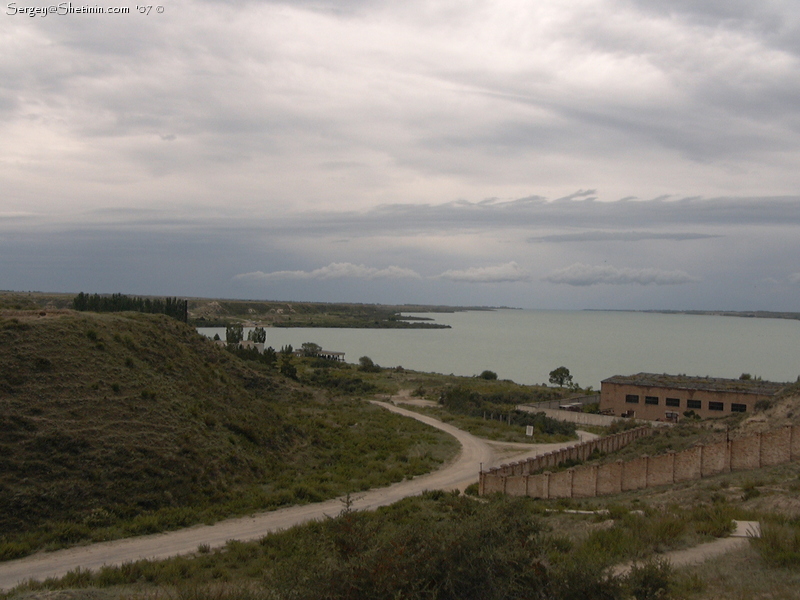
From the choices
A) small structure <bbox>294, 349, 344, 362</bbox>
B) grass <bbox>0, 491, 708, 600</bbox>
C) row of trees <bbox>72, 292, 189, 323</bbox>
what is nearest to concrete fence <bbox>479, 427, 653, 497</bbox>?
grass <bbox>0, 491, 708, 600</bbox>

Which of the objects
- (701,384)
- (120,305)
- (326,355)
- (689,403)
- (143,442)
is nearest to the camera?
(143,442)

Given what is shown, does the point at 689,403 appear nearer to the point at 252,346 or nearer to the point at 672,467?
the point at 672,467

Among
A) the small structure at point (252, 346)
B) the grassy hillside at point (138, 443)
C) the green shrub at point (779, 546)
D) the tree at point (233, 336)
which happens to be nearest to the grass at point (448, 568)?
the green shrub at point (779, 546)

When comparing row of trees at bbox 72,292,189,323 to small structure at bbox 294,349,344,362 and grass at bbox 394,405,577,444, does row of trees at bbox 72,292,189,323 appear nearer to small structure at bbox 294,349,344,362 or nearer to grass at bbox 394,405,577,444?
small structure at bbox 294,349,344,362

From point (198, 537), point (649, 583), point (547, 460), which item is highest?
point (649, 583)

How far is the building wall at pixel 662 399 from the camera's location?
147ft

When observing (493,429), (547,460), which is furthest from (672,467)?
(493,429)

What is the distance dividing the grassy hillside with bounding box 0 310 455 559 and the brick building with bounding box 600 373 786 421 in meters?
21.5

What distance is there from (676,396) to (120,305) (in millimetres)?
53961

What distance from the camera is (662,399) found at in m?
47.4

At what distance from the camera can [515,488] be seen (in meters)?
22.2

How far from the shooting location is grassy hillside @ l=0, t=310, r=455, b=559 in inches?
687

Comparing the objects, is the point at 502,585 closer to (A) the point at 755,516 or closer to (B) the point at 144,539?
(A) the point at 755,516

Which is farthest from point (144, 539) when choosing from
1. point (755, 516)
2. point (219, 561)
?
point (755, 516)
